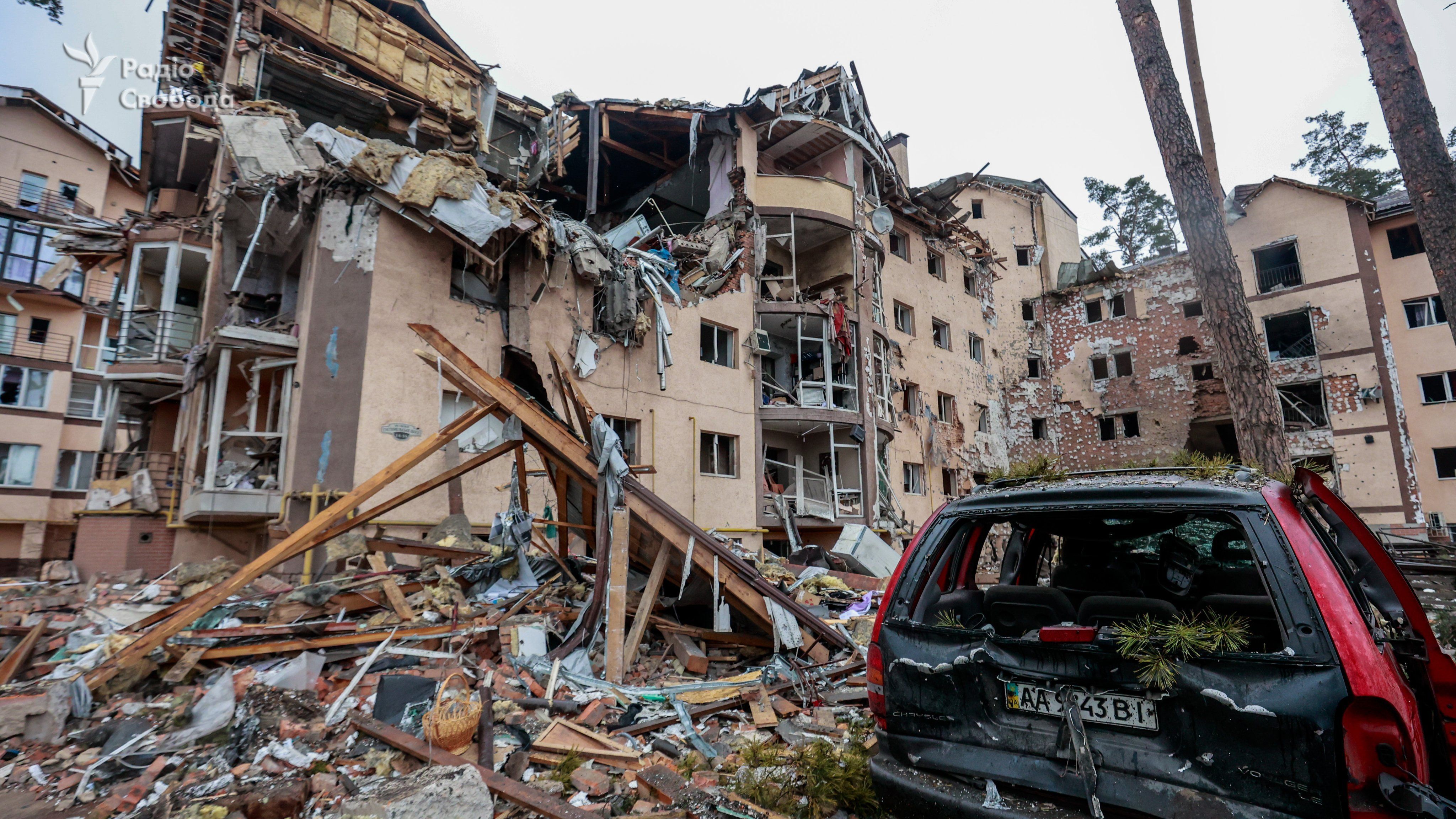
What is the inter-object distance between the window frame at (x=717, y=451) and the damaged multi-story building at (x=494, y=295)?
93 millimetres

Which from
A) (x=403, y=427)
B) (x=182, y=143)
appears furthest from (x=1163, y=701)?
(x=182, y=143)

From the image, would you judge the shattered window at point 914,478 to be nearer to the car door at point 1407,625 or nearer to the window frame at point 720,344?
the window frame at point 720,344

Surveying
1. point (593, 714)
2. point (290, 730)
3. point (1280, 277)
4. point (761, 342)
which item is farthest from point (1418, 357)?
point (290, 730)

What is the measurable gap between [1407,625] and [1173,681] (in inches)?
55.6

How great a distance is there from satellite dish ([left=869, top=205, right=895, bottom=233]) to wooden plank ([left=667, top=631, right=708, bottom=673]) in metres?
17.8

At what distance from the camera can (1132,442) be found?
26906mm

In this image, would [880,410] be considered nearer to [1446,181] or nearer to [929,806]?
[1446,181]

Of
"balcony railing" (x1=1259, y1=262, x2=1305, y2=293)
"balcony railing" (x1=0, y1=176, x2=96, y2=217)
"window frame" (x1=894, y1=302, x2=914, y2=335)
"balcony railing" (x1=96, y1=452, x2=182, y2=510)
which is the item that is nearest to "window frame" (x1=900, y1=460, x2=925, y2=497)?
"window frame" (x1=894, y1=302, x2=914, y2=335)

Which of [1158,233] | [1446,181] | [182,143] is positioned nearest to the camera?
[1446,181]

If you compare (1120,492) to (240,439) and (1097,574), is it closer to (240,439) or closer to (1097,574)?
(1097,574)

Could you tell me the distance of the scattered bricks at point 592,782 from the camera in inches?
156

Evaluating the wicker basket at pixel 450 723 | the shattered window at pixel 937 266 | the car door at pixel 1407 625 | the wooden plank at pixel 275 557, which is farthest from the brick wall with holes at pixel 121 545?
the shattered window at pixel 937 266

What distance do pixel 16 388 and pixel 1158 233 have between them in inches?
2080

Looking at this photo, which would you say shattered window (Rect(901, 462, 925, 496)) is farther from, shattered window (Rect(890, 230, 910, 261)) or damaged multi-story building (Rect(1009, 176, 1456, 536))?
shattered window (Rect(890, 230, 910, 261))
